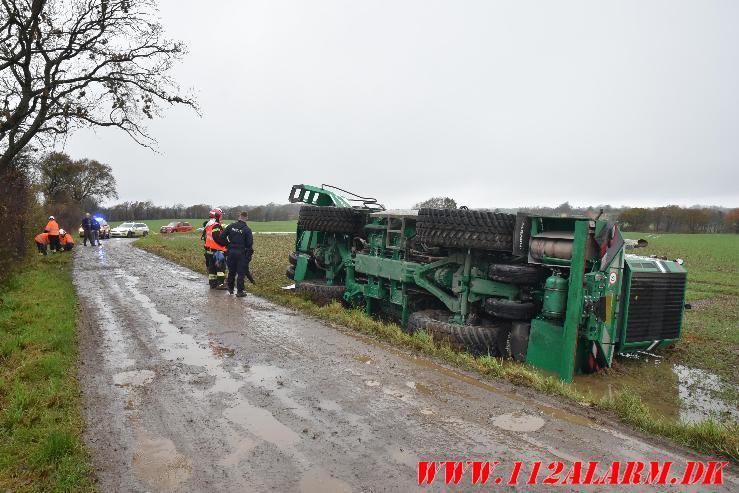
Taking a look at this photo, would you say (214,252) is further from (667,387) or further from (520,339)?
(667,387)

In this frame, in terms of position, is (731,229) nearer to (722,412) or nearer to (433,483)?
(722,412)

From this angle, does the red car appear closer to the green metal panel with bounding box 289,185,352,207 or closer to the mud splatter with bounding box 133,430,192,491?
the green metal panel with bounding box 289,185,352,207

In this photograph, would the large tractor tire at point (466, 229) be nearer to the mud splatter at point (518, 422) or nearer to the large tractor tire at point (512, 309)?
the large tractor tire at point (512, 309)

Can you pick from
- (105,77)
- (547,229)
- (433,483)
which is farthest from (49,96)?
(433,483)

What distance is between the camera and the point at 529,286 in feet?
20.0

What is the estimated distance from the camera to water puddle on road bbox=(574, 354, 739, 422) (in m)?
5.20

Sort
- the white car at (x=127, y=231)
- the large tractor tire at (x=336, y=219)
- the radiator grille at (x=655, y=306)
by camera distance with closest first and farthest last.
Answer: the radiator grille at (x=655, y=306) → the large tractor tire at (x=336, y=219) → the white car at (x=127, y=231)

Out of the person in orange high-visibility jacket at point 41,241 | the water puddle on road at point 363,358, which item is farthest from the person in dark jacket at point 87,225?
the water puddle on road at point 363,358

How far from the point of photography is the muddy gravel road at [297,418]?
307cm

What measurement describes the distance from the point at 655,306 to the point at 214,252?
26.2ft

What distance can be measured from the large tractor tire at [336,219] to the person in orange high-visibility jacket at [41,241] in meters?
14.0

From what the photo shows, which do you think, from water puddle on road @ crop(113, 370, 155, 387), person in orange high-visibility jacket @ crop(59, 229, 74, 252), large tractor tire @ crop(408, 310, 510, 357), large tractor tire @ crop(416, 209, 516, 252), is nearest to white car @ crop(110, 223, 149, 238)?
person in orange high-visibility jacket @ crop(59, 229, 74, 252)

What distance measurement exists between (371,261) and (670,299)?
14.2 feet

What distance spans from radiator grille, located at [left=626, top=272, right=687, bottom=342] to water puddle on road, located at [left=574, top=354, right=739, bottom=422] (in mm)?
408
